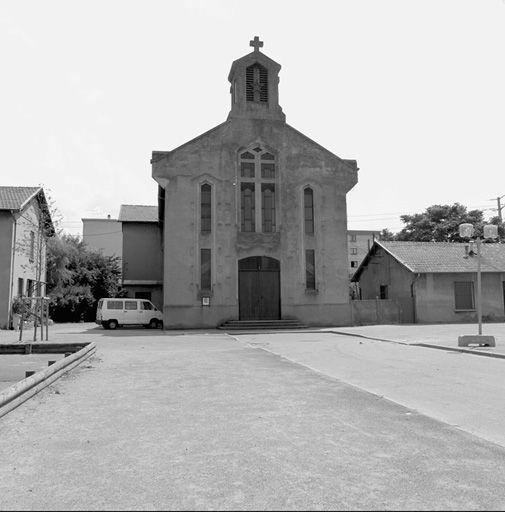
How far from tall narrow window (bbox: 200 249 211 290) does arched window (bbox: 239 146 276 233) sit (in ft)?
9.01

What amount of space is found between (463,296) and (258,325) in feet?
47.7

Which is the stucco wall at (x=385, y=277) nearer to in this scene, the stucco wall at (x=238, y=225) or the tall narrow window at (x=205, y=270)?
the stucco wall at (x=238, y=225)

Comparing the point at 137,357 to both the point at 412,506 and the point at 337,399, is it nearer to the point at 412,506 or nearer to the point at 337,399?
the point at 337,399

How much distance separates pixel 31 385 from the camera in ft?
27.1

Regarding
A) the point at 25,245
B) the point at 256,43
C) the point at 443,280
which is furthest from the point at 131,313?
the point at 443,280

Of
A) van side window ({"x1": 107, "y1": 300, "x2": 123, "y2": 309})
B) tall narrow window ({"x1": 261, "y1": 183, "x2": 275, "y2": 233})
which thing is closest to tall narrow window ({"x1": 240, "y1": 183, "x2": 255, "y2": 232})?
tall narrow window ({"x1": 261, "y1": 183, "x2": 275, "y2": 233})

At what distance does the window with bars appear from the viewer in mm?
33938

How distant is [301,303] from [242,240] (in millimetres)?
5028

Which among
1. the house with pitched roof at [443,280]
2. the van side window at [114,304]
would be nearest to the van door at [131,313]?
the van side window at [114,304]

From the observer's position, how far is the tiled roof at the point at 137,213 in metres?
41.0

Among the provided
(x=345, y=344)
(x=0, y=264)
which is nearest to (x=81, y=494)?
(x=345, y=344)

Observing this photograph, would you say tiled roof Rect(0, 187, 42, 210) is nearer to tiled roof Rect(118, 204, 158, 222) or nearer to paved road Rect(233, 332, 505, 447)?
tiled roof Rect(118, 204, 158, 222)

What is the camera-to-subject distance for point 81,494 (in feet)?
13.2

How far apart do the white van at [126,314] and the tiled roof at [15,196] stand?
7.38 m
